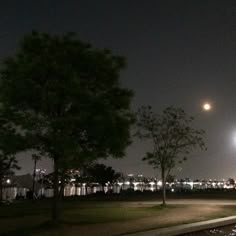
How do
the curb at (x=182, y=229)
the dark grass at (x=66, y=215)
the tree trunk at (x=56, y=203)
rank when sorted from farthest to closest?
the tree trunk at (x=56, y=203), the dark grass at (x=66, y=215), the curb at (x=182, y=229)

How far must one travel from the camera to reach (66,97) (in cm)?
1758

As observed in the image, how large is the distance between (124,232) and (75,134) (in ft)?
15.1

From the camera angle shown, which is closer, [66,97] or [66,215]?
[66,97]

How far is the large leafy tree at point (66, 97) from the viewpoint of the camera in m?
17.2

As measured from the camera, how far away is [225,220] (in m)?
21.4

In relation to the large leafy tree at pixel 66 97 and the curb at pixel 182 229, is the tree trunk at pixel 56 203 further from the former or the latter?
the curb at pixel 182 229

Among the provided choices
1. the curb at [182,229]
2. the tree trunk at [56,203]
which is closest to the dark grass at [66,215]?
the tree trunk at [56,203]

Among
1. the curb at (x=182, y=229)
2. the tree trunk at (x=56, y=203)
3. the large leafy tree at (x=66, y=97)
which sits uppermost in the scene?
the large leafy tree at (x=66, y=97)

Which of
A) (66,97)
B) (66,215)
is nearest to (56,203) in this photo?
(66,97)

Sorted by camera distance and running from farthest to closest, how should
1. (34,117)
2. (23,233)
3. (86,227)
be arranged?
(86,227) < (34,117) < (23,233)

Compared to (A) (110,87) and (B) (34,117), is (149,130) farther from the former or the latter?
(B) (34,117)

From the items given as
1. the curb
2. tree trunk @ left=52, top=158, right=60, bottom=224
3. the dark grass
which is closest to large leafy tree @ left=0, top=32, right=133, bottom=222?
tree trunk @ left=52, top=158, right=60, bottom=224

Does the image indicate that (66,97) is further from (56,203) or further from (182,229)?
(182,229)

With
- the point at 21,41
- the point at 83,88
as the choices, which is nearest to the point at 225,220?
the point at 83,88
